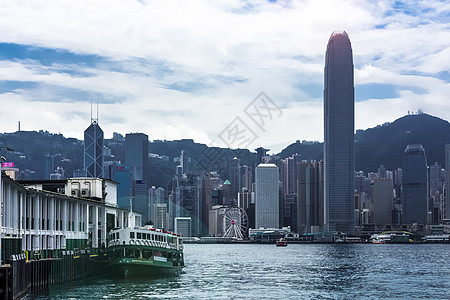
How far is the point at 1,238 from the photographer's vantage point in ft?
196

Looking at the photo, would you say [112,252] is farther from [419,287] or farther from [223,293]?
[419,287]

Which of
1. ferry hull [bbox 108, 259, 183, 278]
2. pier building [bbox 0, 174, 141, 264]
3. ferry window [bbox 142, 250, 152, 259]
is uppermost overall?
pier building [bbox 0, 174, 141, 264]

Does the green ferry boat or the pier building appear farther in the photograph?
the green ferry boat

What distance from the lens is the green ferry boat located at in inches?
3401

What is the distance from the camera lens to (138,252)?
87.2 meters

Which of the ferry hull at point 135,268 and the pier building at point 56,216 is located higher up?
the pier building at point 56,216

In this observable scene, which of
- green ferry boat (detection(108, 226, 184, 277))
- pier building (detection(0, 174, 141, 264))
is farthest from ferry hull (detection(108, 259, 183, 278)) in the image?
pier building (detection(0, 174, 141, 264))

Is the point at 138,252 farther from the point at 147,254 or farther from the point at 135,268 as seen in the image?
the point at 147,254

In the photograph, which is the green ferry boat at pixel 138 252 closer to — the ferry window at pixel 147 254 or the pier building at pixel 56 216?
the ferry window at pixel 147 254

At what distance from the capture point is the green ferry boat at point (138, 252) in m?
86.4

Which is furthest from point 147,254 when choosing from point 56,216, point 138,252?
point 56,216

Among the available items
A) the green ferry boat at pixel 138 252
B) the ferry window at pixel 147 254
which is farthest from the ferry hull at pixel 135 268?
the ferry window at pixel 147 254

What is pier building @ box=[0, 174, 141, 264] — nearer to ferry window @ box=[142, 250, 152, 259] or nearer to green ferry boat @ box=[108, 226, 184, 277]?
green ferry boat @ box=[108, 226, 184, 277]

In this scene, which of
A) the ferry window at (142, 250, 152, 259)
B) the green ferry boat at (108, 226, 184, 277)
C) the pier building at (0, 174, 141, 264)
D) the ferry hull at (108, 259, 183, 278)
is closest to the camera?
the pier building at (0, 174, 141, 264)
